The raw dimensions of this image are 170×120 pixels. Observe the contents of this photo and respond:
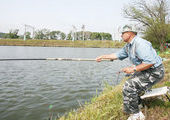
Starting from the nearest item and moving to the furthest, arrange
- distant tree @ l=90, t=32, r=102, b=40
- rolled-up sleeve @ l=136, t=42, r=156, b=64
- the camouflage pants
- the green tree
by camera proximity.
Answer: rolled-up sleeve @ l=136, t=42, r=156, b=64 → the camouflage pants → the green tree → distant tree @ l=90, t=32, r=102, b=40

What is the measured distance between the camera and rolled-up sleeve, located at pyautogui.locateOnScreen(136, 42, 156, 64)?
3.43m

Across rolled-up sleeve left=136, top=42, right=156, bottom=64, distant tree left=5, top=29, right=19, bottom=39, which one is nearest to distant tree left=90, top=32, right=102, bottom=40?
distant tree left=5, top=29, right=19, bottom=39

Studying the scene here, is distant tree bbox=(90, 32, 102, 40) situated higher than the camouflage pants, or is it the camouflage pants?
distant tree bbox=(90, 32, 102, 40)

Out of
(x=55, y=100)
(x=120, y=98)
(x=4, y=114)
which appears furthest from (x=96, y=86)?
(x=4, y=114)

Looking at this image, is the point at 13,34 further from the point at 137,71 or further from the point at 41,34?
the point at 137,71

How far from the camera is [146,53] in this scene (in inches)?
135

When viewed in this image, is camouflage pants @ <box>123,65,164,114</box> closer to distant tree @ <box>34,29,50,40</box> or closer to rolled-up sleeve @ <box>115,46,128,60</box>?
rolled-up sleeve @ <box>115,46,128,60</box>

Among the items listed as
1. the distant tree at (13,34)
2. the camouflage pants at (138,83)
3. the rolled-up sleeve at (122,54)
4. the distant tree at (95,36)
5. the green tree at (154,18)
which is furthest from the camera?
the distant tree at (95,36)

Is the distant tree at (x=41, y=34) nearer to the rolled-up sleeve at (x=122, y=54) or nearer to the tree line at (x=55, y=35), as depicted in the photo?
the tree line at (x=55, y=35)

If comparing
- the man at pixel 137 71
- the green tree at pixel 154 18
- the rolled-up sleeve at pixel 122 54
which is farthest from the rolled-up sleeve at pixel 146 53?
the green tree at pixel 154 18

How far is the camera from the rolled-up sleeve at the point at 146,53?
11.2 ft

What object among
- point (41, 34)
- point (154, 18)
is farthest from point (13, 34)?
point (154, 18)

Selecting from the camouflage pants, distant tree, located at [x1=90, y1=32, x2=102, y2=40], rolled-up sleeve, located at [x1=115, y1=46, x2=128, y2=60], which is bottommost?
the camouflage pants

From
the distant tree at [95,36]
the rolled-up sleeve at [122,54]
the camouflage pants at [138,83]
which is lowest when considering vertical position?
the camouflage pants at [138,83]
